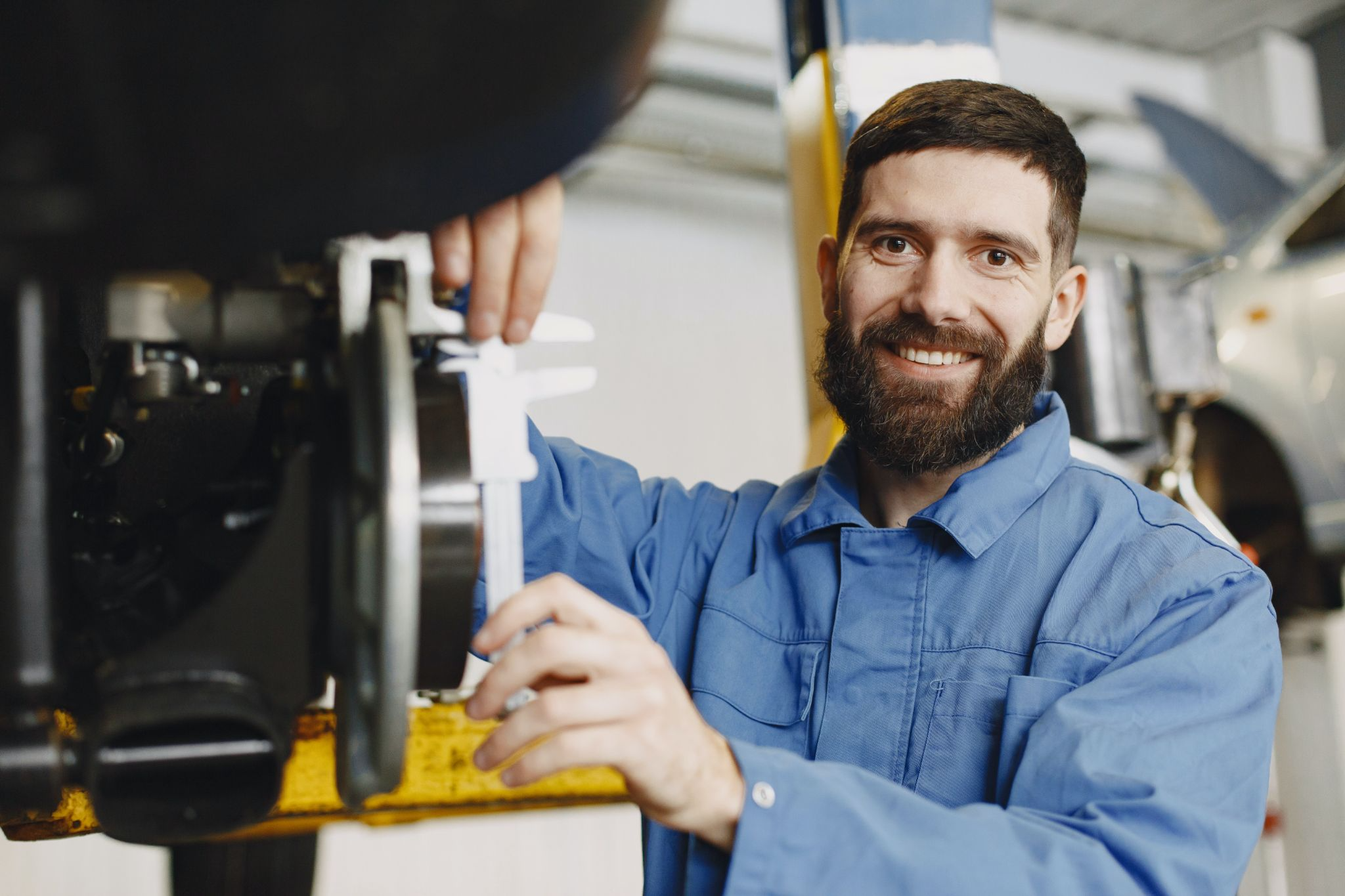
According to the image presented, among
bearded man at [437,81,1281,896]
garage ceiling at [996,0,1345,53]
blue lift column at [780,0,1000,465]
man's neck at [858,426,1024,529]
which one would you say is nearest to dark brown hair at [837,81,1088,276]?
bearded man at [437,81,1281,896]

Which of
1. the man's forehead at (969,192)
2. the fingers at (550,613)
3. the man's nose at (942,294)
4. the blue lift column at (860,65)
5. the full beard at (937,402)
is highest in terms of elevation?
the blue lift column at (860,65)

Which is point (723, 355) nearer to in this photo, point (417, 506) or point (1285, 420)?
point (1285, 420)

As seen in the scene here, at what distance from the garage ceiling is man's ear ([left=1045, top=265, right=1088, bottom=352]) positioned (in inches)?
172

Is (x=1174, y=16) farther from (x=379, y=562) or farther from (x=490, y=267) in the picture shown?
(x=379, y=562)

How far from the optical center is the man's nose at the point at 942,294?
1.02 meters

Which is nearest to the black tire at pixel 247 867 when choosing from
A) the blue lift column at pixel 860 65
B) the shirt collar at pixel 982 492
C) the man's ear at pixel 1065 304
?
the shirt collar at pixel 982 492

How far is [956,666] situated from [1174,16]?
18.0ft

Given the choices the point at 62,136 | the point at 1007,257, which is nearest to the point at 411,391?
the point at 62,136

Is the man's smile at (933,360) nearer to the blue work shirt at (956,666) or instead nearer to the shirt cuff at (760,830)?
the blue work shirt at (956,666)

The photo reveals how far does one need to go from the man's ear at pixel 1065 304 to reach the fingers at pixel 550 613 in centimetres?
75

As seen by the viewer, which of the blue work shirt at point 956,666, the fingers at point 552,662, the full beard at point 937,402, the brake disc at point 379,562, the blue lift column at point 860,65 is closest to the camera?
the brake disc at point 379,562

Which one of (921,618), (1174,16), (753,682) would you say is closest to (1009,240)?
(921,618)

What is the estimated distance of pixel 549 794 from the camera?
83cm

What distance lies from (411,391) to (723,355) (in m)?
4.38
